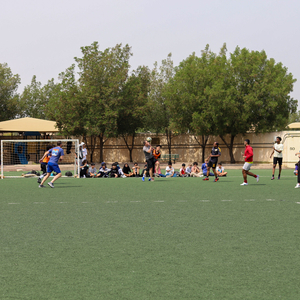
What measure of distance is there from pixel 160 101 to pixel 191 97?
772 cm

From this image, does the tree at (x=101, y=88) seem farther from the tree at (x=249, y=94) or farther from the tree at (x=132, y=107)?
the tree at (x=249, y=94)

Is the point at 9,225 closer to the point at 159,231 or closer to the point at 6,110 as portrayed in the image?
the point at 159,231

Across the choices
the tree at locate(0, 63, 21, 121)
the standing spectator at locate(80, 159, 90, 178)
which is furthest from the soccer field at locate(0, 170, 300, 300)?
the tree at locate(0, 63, 21, 121)

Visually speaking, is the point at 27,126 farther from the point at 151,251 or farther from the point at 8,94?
the point at 151,251

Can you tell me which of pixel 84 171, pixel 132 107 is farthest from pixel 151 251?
pixel 132 107

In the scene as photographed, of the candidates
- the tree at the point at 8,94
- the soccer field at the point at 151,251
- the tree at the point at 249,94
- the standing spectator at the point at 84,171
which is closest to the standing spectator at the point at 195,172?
the standing spectator at the point at 84,171

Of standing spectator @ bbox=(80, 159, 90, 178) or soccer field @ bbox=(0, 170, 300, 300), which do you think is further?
standing spectator @ bbox=(80, 159, 90, 178)

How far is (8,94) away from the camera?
5044cm

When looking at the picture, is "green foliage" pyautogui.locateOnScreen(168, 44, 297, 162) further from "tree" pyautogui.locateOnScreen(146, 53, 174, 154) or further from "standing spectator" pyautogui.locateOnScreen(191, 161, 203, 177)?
"standing spectator" pyautogui.locateOnScreen(191, 161, 203, 177)

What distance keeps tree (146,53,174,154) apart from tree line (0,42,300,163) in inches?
88.3

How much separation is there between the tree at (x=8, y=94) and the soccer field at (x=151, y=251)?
130 feet

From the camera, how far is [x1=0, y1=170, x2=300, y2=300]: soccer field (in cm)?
452

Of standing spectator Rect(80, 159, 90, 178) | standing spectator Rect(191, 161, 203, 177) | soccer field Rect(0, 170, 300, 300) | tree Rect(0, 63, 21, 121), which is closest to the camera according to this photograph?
soccer field Rect(0, 170, 300, 300)

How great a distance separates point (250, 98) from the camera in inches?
1439
